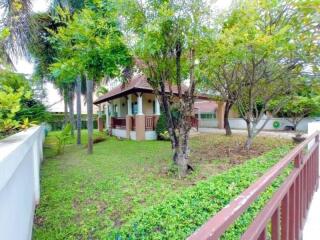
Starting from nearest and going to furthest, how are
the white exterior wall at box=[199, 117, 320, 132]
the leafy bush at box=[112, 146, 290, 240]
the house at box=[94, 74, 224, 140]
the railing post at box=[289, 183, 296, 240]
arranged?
1. the railing post at box=[289, 183, 296, 240]
2. the leafy bush at box=[112, 146, 290, 240]
3. the house at box=[94, 74, 224, 140]
4. the white exterior wall at box=[199, 117, 320, 132]

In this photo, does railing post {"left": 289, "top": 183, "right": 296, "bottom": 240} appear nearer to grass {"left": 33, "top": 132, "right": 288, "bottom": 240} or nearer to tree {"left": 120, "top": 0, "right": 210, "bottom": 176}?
grass {"left": 33, "top": 132, "right": 288, "bottom": 240}

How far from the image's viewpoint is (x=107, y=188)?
6102mm

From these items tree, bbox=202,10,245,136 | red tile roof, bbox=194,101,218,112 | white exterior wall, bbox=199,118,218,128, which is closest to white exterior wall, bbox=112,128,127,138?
tree, bbox=202,10,245,136

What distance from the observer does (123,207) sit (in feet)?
15.9

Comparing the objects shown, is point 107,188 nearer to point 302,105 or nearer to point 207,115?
point 302,105

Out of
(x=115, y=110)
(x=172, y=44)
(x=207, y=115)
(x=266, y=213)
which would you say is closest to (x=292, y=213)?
Result: (x=266, y=213)

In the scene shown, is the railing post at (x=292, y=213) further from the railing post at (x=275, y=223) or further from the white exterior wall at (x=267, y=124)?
the white exterior wall at (x=267, y=124)

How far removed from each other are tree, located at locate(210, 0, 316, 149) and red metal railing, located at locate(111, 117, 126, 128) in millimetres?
10104

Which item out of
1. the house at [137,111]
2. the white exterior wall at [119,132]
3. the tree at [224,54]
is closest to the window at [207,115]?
the house at [137,111]

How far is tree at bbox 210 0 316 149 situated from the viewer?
23.9 feet

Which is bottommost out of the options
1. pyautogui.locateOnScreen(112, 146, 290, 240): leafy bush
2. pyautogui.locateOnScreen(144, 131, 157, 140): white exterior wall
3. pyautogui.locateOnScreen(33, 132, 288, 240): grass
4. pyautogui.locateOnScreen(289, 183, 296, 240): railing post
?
pyautogui.locateOnScreen(33, 132, 288, 240): grass

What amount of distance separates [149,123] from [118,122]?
13.9 feet

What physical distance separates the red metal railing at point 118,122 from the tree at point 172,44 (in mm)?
10984

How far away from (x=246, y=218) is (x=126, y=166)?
5.17m
